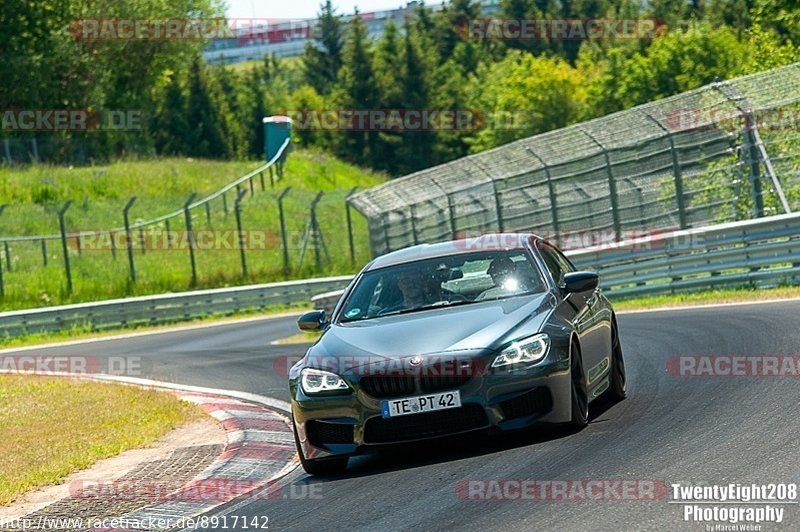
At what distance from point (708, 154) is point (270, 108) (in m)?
78.9

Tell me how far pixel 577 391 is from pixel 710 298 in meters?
11.9

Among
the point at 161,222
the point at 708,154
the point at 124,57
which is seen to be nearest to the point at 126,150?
the point at 124,57

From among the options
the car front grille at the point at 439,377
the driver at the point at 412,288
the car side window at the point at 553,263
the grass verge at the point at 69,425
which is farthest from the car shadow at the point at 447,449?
the grass verge at the point at 69,425

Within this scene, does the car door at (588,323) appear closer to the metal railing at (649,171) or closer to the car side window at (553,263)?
the car side window at (553,263)

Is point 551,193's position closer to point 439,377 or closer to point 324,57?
point 439,377

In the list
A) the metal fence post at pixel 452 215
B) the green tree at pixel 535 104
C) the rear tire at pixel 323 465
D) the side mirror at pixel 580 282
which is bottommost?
the green tree at pixel 535 104

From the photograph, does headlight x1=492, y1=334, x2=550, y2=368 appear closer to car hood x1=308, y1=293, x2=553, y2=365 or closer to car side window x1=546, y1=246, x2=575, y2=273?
car hood x1=308, y1=293, x2=553, y2=365

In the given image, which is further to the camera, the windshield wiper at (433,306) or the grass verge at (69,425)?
the grass verge at (69,425)

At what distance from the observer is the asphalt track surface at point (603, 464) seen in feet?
21.5

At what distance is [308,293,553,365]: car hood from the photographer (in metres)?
8.36

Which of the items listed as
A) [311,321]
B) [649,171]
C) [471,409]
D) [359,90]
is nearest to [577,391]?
[471,409]

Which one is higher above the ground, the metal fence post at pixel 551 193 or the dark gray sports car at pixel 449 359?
the dark gray sports car at pixel 449 359

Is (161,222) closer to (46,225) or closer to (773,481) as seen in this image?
(46,225)

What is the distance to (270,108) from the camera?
100500mm
